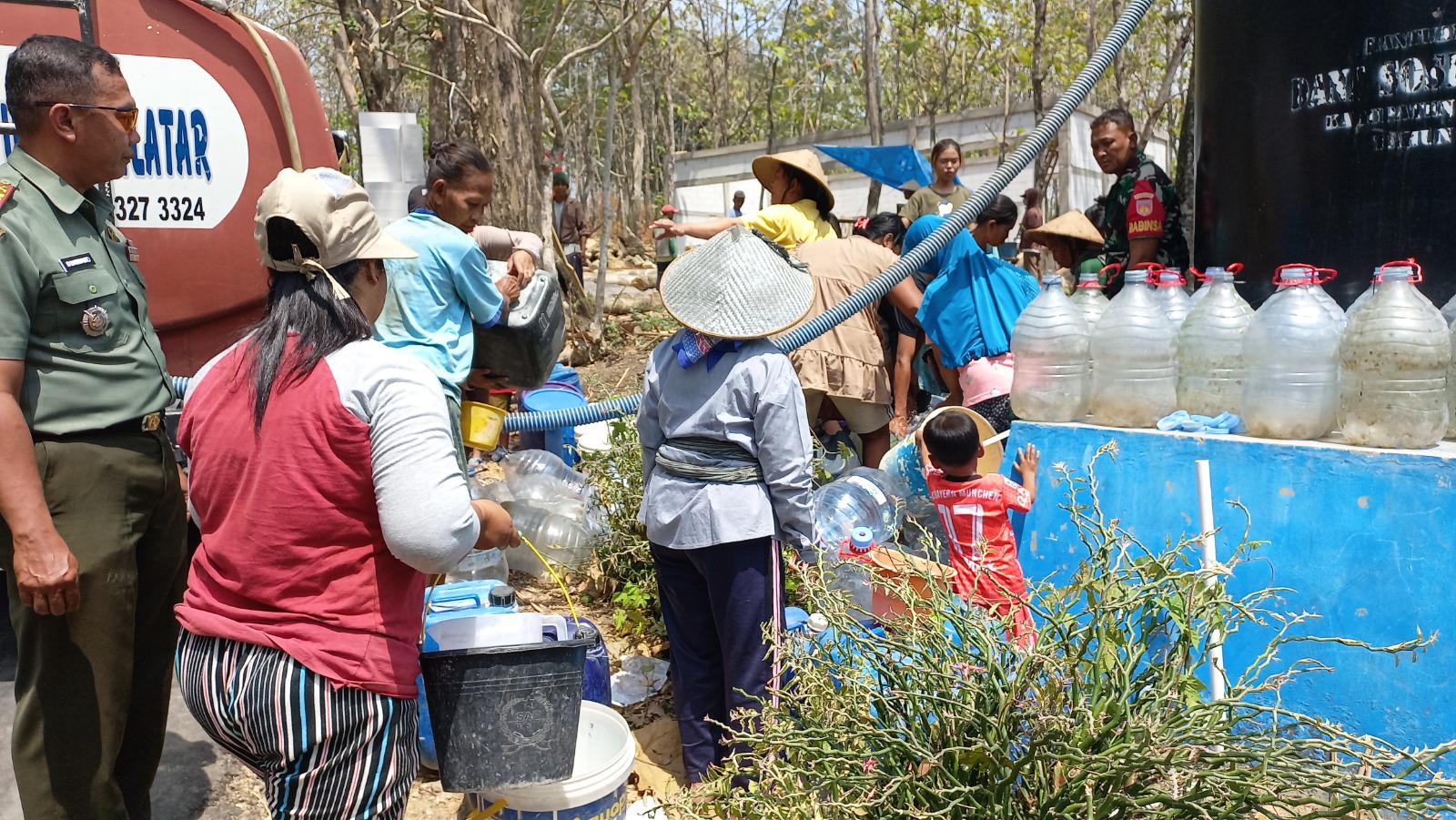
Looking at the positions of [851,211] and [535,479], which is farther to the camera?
[851,211]

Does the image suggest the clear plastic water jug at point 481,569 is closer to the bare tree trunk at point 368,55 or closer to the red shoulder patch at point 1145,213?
the red shoulder patch at point 1145,213

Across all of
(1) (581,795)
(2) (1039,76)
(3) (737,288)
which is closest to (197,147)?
(3) (737,288)

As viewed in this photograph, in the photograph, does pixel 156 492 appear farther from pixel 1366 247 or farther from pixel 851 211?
pixel 851 211

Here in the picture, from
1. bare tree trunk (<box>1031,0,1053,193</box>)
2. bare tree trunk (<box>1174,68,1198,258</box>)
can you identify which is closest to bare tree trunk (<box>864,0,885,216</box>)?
bare tree trunk (<box>1031,0,1053,193</box>)

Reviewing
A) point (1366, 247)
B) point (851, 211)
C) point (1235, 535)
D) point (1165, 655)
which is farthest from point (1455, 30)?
point (851, 211)

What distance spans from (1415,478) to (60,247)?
3.67m

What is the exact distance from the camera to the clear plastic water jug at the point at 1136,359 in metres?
3.70

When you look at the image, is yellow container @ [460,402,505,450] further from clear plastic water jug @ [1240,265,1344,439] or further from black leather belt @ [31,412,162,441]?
clear plastic water jug @ [1240,265,1344,439]

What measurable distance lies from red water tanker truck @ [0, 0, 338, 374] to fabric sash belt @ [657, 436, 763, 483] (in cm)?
229

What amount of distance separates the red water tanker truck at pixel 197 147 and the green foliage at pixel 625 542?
1.77 m

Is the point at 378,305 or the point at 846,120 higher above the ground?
the point at 846,120

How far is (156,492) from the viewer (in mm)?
2754

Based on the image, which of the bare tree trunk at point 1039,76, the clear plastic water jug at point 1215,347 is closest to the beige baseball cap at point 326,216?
the clear plastic water jug at point 1215,347

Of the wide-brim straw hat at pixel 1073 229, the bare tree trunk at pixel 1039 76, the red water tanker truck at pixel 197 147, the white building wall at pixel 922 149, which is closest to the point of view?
the red water tanker truck at pixel 197 147
